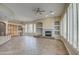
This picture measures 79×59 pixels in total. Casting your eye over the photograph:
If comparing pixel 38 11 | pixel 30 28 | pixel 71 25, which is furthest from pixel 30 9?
pixel 71 25

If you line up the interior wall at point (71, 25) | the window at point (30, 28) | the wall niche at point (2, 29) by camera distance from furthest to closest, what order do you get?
1. the window at point (30, 28)
2. the wall niche at point (2, 29)
3. the interior wall at point (71, 25)

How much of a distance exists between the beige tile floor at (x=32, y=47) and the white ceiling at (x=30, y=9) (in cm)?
50

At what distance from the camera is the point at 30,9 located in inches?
100

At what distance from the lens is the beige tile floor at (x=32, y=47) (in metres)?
2.44

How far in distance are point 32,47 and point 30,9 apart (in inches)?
33.6

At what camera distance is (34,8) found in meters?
2.53

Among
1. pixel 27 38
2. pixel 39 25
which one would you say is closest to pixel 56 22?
pixel 39 25

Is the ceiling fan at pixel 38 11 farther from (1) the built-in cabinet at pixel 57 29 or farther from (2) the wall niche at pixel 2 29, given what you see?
(2) the wall niche at pixel 2 29

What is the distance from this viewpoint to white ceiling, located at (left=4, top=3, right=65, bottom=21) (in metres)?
2.42

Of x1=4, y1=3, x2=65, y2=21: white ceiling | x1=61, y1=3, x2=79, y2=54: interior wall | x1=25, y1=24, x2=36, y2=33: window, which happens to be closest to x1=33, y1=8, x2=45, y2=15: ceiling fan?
x1=4, y1=3, x2=65, y2=21: white ceiling

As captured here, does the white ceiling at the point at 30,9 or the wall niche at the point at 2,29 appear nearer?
the white ceiling at the point at 30,9

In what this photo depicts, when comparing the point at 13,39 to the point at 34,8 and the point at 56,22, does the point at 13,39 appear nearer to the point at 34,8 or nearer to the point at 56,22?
the point at 34,8

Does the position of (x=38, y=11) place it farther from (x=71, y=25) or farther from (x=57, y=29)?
(x=71, y=25)

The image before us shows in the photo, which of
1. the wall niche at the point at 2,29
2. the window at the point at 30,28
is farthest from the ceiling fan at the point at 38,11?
the wall niche at the point at 2,29
